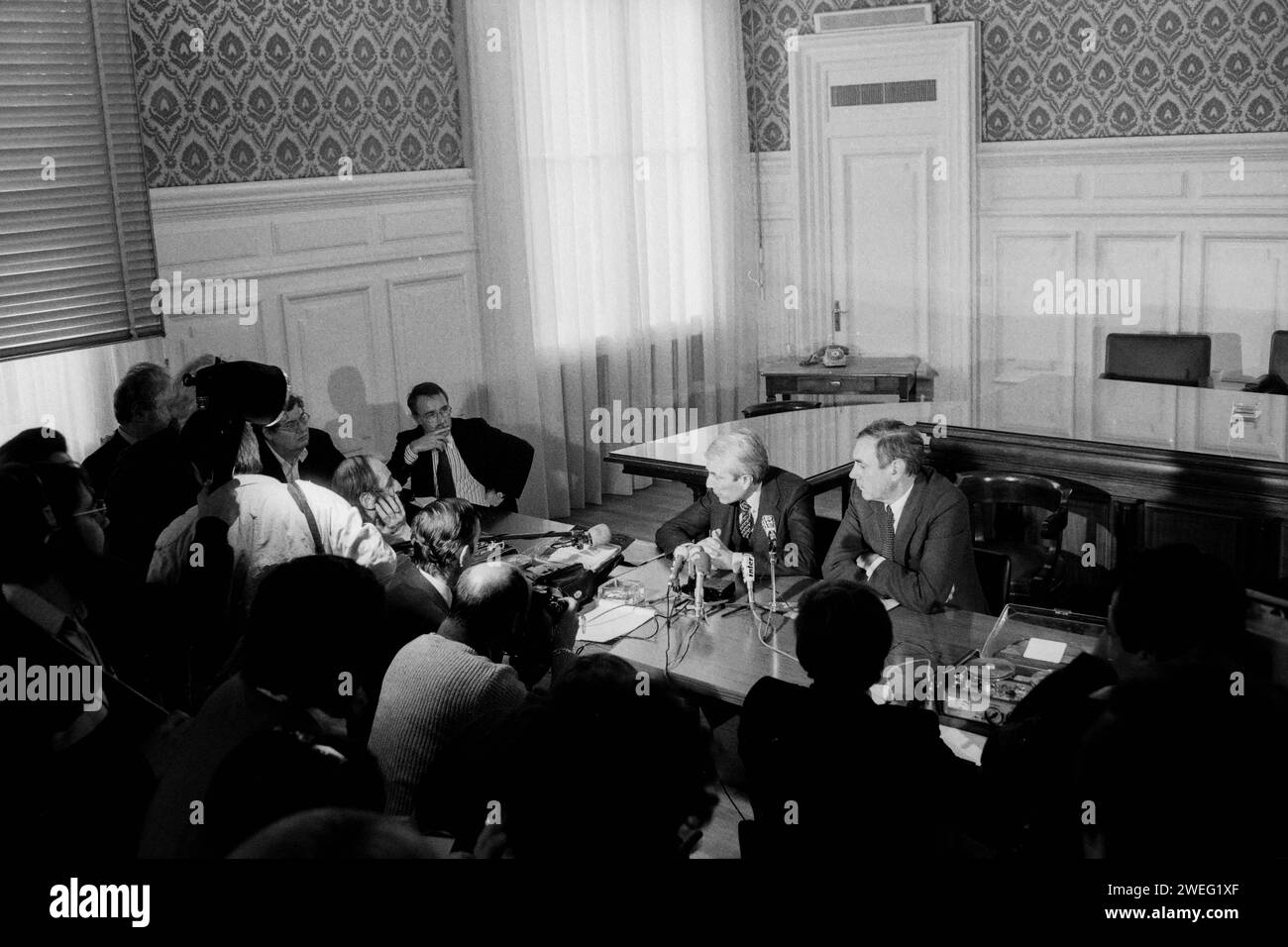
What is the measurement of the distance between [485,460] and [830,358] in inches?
120

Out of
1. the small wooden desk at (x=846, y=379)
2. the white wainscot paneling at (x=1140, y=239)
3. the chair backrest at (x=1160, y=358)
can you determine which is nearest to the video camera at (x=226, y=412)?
the white wainscot paneling at (x=1140, y=239)

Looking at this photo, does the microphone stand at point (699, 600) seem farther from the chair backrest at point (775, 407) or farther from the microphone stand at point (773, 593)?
the chair backrest at point (775, 407)

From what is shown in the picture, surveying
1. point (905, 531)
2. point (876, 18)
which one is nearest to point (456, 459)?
point (905, 531)

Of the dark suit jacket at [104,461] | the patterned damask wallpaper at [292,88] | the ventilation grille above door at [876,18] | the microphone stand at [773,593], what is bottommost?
the microphone stand at [773,593]

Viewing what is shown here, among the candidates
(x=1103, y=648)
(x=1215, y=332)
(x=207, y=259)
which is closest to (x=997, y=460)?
(x=1103, y=648)

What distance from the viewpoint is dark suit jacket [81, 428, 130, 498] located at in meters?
4.22

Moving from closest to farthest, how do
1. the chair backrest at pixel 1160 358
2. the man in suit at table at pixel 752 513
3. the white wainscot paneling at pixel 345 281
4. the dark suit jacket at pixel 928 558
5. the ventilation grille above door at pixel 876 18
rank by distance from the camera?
the dark suit jacket at pixel 928 558, the man in suit at table at pixel 752 513, the white wainscot paneling at pixel 345 281, the chair backrest at pixel 1160 358, the ventilation grille above door at pixel 876 18

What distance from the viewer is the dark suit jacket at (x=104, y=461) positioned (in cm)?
422

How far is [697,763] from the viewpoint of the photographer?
204 cm

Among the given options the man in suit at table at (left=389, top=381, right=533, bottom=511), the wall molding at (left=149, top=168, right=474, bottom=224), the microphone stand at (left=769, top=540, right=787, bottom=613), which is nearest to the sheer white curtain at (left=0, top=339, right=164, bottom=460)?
the wall molding at (left=149, top=168, right=474, bottom=224)

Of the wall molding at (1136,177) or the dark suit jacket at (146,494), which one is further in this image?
the wall molding at (1136,177)

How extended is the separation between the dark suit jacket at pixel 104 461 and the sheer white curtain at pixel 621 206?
8.83ft

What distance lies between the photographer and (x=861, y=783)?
237cm

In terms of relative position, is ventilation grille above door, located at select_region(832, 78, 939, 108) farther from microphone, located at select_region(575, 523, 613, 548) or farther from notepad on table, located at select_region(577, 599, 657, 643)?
notepad on table, located at select_region(577, 599, 657, 643)
